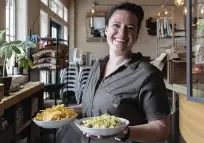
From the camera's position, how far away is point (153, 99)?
118 centimetres

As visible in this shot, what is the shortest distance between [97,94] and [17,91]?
121cm

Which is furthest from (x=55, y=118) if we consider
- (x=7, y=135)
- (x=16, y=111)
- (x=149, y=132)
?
(x=16, y=111)

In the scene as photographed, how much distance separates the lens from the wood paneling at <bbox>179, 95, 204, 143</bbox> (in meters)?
2.14

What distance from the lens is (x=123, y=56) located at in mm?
1374

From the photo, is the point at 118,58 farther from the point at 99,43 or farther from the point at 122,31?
the point at 99,43

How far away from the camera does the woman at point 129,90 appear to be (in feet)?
3.87

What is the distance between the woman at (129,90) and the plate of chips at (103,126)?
0.04 metres

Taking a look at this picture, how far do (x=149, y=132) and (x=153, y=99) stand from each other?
0.14 meters

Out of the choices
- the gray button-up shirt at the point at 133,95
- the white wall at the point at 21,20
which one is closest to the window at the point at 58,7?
the white wall at the point at 21,20

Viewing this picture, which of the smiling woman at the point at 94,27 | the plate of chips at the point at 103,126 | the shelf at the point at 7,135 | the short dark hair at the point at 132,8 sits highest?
the smiling woman at the point at 94,27

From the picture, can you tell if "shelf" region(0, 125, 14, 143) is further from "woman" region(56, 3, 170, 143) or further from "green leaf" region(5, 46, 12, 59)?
"woman" region(56, 3, 170, 143)

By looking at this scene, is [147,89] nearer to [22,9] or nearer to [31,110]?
[31,110]

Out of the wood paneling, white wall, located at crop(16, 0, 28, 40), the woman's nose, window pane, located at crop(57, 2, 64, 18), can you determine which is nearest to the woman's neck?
the woman's nose

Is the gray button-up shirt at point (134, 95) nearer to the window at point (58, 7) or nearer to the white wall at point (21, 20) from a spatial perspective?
the white wall at point (21, 20)
